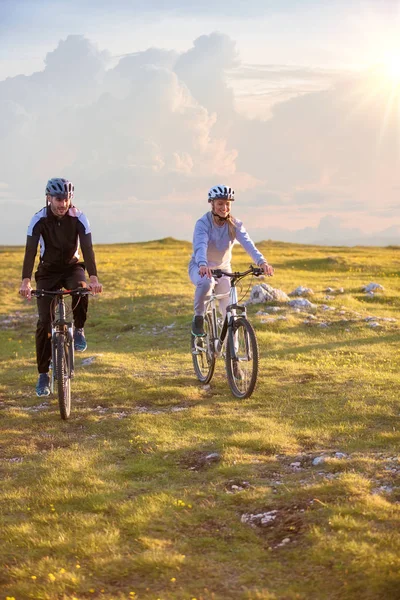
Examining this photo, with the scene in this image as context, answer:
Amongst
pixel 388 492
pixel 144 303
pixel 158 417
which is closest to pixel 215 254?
pixel 158 417

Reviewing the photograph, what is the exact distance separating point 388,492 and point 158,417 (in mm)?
4672

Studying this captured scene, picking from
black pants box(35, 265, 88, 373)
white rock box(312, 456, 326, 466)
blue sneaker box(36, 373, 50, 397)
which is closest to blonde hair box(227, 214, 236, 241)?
black pants box(35, 265, 88, 373)

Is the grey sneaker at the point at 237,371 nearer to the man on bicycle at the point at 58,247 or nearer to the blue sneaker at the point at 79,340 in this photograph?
the blue sneaker at the point at 79,340

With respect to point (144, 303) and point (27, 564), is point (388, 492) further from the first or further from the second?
point (144, 303)

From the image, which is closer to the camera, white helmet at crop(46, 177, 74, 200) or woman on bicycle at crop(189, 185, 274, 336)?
white helmet at crop(46, 177, 74, 200)

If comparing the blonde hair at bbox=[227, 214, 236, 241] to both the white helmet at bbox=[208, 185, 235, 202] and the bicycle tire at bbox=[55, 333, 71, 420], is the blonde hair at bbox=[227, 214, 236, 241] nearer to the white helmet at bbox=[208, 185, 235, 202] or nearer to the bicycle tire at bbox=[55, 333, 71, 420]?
the white helmet at bbox=[208, 185, 235, 202]

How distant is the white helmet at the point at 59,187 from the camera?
10.9m

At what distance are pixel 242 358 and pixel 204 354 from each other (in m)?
2.01

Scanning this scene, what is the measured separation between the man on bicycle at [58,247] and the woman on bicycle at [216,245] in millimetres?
1848

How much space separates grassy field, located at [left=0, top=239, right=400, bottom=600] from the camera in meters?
5.91

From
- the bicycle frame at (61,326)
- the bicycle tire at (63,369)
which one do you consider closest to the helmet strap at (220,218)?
the bicycle frame at (61,326)

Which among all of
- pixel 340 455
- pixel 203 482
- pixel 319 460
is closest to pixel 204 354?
pixel 340 455

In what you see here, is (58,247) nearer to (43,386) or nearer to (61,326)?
(61,326)

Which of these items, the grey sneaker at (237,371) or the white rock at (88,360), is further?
the white rock at (88,360)
